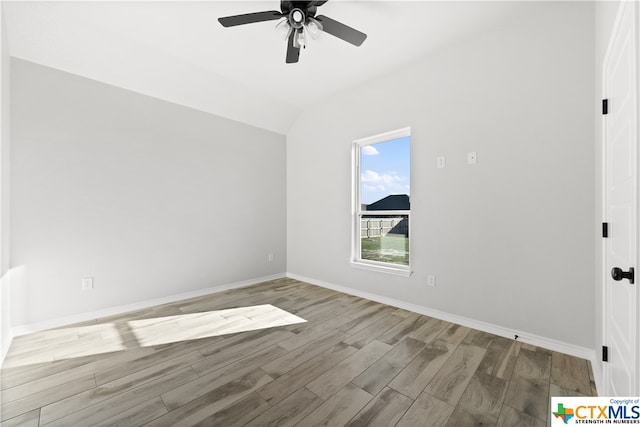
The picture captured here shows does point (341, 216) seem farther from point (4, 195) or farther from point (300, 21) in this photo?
point (4, 195)

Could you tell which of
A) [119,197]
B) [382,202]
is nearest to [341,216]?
[382,202]

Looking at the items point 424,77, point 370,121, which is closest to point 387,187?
point 370,121

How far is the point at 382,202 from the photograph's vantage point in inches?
144

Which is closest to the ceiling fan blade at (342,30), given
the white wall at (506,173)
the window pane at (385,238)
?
the white wall at (506,173)

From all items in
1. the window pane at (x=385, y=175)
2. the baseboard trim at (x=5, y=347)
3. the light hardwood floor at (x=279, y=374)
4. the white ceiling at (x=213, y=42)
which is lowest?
the light hardwood floor at (x=279, y=374)

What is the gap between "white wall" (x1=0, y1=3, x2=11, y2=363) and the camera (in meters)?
2.12

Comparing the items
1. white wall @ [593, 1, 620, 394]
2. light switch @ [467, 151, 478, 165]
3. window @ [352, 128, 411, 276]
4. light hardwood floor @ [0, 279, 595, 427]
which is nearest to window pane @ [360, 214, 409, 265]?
window @ [352, 128, 411, 276]

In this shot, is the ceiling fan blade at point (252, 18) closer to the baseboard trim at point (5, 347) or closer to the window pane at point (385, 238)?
the window pane at point (385, 238)

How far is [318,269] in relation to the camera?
14.1 feet

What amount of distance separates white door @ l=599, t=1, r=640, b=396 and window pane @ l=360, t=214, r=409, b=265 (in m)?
1.87

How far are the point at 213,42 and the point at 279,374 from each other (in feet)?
10.4

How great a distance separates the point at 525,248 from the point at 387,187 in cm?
166

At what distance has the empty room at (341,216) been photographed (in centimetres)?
159

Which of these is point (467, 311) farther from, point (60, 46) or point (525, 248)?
point (60, 46)
